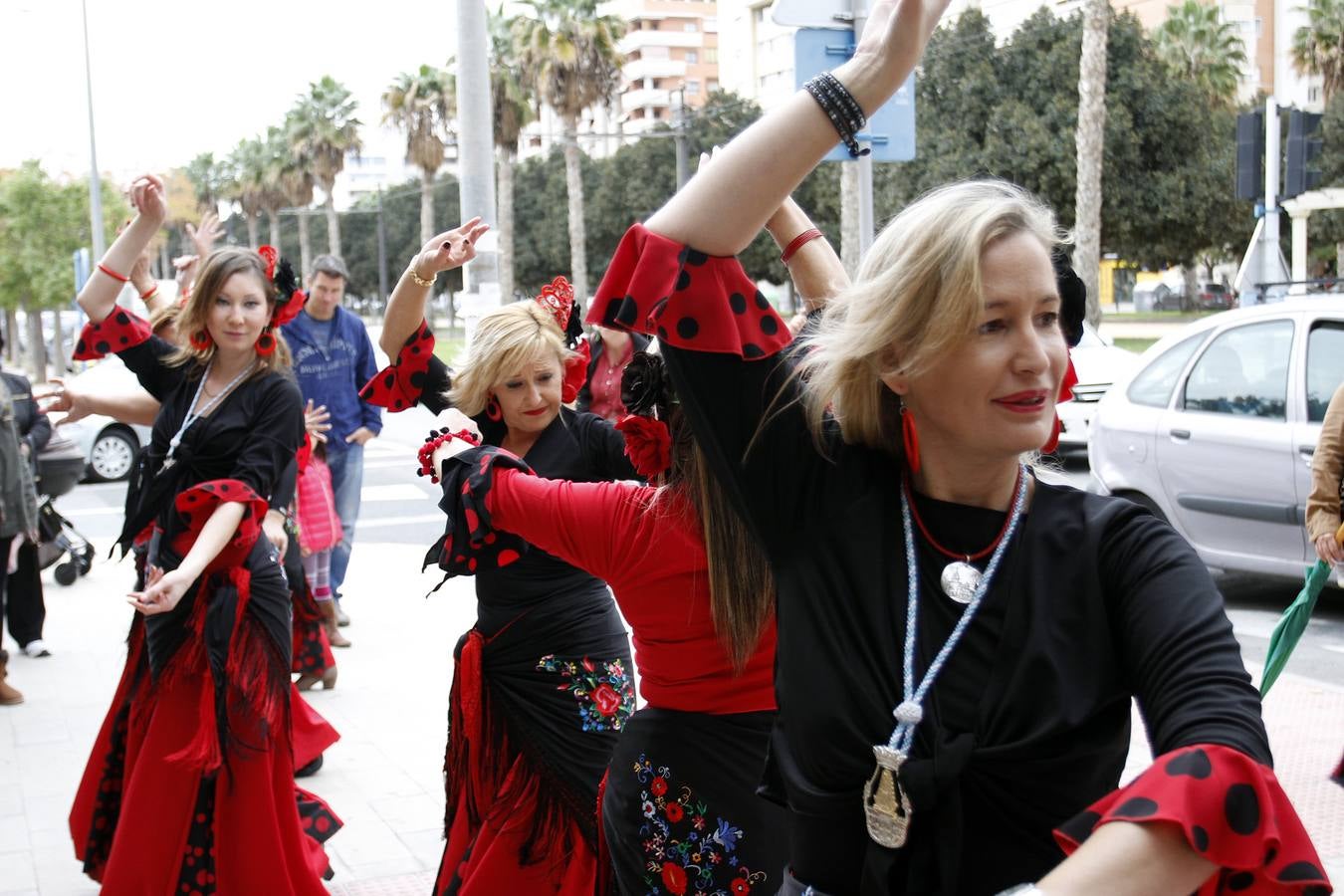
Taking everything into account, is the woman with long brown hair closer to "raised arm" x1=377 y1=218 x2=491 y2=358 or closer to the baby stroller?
"raised arm" x1=377 y1=218 x2=491 y2=358

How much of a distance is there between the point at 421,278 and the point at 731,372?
6.51ft

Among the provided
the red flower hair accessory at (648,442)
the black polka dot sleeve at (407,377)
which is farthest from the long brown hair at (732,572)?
the black polka dot sleeve at (407,377)

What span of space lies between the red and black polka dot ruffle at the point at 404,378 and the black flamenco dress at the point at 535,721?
35 millimetres

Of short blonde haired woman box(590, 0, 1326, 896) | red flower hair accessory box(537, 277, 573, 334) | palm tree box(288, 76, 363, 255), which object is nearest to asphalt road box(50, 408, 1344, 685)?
short blonde haired woman box(590, 0, 1326, 896)

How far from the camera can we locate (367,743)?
6.14m

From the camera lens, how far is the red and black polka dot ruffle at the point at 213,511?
4.11m

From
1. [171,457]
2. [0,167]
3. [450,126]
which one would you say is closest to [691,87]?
[450,126]

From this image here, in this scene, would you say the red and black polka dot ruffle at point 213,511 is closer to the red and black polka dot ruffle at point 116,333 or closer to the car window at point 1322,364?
the red and black polka dot ruffle at point 116,333

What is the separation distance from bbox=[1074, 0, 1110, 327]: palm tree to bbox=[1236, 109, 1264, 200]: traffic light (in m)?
9.09

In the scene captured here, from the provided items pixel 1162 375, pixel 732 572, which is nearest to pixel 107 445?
pixel 1162 375

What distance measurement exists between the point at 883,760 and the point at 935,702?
0.09 metres

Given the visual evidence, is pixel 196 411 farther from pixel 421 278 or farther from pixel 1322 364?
pixel 1322 364

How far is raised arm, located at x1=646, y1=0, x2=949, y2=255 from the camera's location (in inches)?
67.3

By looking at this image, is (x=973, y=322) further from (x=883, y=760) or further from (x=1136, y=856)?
(x=1136, y=856)
